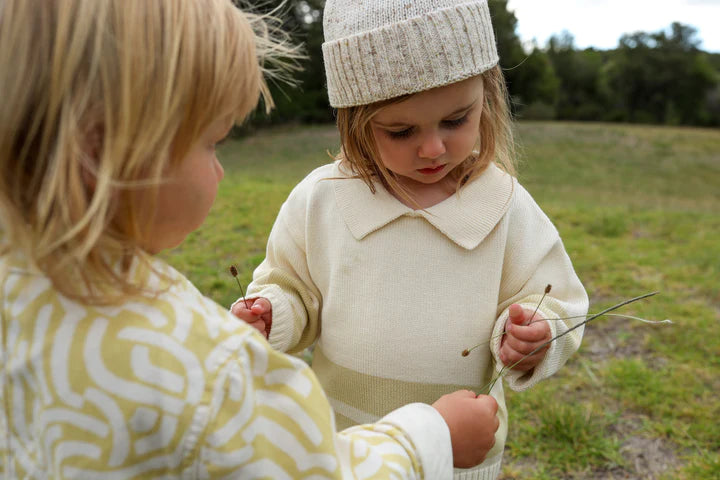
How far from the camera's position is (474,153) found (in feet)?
6.47

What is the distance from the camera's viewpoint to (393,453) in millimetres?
1191

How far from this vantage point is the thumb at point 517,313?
1.70 meters

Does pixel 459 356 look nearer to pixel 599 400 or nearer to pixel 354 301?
pixel 354 301

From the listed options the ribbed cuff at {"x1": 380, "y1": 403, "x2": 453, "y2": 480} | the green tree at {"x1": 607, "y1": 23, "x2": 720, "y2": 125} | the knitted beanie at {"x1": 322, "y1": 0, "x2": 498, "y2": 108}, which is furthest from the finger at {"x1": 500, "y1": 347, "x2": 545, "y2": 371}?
the green tree at {"x1": 607, "y1": 23, "x2": 720, "y2": 125}

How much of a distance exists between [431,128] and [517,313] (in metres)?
0.53

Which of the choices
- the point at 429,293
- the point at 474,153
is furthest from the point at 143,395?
the point at 474,153

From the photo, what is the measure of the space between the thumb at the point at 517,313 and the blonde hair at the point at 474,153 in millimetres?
402

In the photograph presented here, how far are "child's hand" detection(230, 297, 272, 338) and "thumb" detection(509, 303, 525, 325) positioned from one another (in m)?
0.67

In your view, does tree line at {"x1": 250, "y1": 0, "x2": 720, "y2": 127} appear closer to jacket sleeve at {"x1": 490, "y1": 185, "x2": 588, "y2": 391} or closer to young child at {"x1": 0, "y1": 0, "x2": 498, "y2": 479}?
jacket sleeve at {"x1": 490, "y1": 185, "x2": 588, "y2": 391}

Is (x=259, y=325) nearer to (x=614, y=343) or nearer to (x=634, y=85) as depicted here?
(x=614, y=343)

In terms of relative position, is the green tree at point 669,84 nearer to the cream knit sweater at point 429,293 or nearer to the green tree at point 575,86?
the green tree at point 575,86

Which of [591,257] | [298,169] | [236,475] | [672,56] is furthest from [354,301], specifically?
[672,56]

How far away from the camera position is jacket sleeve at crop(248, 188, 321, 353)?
1935 mm

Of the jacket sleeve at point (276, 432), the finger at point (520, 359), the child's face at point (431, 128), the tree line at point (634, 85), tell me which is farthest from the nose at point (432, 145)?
the tree line at point (634, 85)
